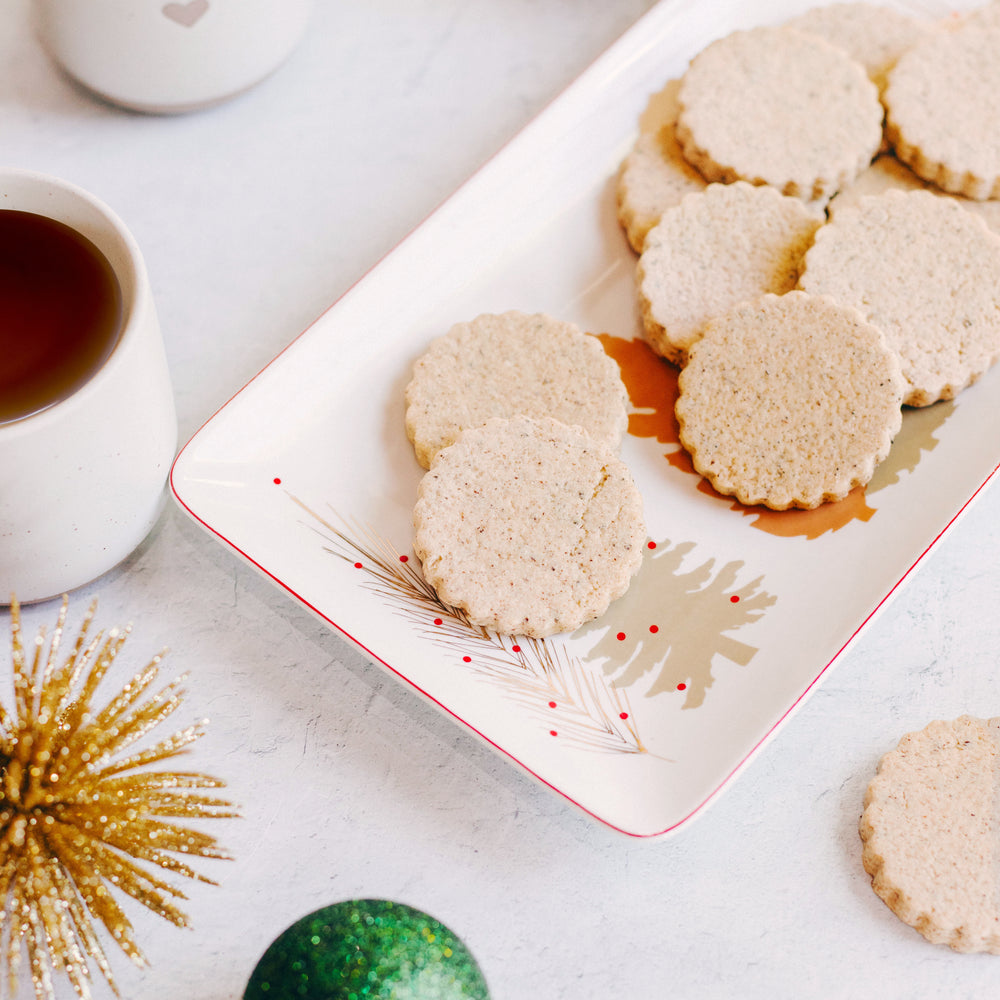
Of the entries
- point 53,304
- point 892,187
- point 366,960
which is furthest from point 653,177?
point 366,960

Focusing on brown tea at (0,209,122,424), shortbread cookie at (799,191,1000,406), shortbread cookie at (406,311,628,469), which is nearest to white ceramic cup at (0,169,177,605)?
brown tea at (0,209,122,424)

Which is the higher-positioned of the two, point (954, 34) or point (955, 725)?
point (954, 34)

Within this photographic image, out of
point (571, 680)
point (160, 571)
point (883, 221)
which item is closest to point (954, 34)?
point (883, 221)

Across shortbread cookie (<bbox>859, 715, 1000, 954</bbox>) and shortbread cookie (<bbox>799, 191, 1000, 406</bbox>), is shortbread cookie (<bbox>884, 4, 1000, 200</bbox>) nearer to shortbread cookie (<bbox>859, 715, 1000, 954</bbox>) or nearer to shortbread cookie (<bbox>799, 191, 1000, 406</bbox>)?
shortbread cookie (<bbox>799, 191, 1000, 406</bbox>)

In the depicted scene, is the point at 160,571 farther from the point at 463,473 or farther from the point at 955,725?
the point at 955,725

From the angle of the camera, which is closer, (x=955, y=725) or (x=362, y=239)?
(x=955, y=725)

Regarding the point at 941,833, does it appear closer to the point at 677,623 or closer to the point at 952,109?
the point at 677,623
